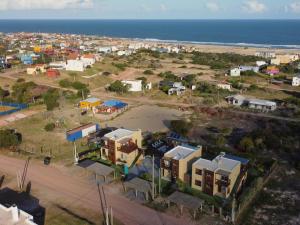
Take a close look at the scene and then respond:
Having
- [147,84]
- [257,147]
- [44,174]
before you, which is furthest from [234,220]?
[147,84]

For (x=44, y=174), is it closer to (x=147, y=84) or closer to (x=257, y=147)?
(x=257, y=147)

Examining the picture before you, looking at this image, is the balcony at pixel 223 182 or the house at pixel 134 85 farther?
the house at pixel 134 85

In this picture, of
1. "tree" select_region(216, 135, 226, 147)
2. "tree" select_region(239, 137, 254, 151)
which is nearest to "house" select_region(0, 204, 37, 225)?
"tree" select_region(216, 135, 226, 147)

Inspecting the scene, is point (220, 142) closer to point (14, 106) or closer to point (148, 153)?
point (148, 153)

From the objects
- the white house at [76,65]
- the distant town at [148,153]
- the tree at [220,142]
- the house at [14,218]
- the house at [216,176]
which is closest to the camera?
the house at [14,218]

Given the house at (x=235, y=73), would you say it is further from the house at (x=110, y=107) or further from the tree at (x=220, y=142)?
the tree at (x=220, y=142)

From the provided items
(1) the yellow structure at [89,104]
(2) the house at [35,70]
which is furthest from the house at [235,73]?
(2) the house at [35,70]
